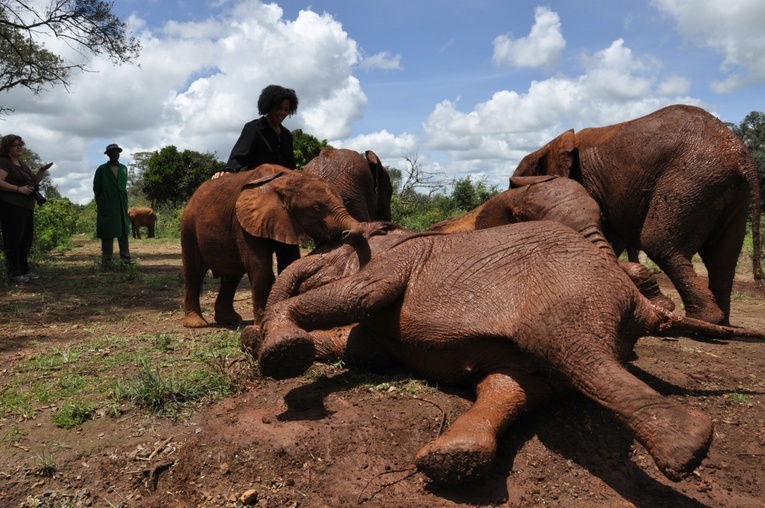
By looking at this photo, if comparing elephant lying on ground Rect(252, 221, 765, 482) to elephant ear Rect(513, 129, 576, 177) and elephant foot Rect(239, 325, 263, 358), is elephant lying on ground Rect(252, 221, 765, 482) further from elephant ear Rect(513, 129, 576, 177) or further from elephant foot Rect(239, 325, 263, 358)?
elephant ear Rect(513, 129, 576, 177)

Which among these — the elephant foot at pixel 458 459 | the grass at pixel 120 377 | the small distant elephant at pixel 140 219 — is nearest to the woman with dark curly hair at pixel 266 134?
the grass at pixel 120 377

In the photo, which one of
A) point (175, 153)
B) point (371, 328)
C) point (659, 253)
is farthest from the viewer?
point (175, 153)

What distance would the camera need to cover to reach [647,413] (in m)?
2.72

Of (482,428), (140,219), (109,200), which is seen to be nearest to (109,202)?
(109,200)

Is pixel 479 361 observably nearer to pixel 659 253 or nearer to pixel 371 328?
pixel 371 328

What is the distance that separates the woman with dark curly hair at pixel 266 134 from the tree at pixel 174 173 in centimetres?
2440

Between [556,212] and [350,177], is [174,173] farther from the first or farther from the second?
[556,212]

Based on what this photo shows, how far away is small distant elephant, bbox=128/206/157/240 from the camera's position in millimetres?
21453

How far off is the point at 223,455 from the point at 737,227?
5.08 metres

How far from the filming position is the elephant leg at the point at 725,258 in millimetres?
5711

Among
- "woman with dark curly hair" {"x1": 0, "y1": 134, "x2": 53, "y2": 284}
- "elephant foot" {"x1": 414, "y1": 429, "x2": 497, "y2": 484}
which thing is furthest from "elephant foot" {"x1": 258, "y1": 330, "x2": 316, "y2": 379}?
"woman with dark curly hair" {"x1": 0, "y1": 134, "x2": 53, "y2": 284}

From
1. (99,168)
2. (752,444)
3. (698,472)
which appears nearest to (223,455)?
(698,472)

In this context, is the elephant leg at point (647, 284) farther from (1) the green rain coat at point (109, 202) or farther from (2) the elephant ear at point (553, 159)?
(1) the green rain coat at point (109, 202)

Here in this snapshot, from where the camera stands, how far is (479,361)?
137 inches
